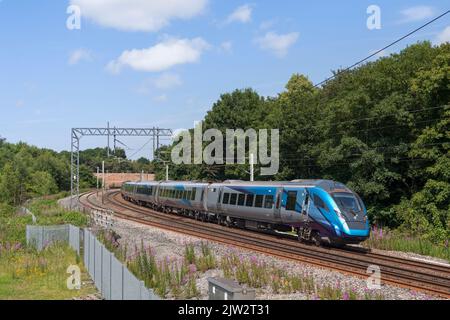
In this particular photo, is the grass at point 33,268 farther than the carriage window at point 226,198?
No

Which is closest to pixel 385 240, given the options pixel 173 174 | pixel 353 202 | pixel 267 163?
pixel 353 202

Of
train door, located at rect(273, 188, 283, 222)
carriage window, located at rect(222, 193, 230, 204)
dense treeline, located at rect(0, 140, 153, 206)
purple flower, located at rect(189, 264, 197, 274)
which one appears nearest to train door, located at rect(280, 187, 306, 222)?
train door, located at rect(273, 188, 283, 222)

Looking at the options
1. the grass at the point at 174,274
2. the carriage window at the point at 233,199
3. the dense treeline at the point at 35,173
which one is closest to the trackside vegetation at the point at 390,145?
the carriage window at the point at 233,199

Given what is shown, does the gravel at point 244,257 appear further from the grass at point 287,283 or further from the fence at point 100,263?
the fence at point 100,263

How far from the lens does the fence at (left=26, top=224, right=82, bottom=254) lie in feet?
71.6

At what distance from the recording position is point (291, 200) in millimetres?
23672

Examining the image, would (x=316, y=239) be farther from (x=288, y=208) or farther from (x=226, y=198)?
(x=226, y=198)

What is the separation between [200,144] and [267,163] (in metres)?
21.4

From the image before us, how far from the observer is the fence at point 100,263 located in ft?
31.7

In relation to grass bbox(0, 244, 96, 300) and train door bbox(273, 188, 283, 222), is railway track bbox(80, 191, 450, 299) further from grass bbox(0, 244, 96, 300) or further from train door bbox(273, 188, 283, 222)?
grass bbox(0, 244, 96, 300)

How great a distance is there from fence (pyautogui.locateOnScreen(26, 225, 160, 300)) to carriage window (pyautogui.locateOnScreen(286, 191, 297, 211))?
932 centimetres

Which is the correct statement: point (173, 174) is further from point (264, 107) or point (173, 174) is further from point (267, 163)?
point (267, 163)

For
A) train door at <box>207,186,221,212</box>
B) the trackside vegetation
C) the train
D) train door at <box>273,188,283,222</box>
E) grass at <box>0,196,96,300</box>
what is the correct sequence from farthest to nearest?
train door at <box>207,186,221,212</box>, the trackside vegetation, train door at <box>273,188,283,222</box>, the train, grass at <box>0,196,96,300</box>

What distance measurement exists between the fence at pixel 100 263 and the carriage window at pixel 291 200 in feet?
30.6
